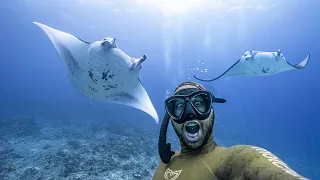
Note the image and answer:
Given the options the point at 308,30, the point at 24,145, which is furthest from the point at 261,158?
the point at 308,30

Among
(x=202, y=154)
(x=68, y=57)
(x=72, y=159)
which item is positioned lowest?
(x=72, y=159)

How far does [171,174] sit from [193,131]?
49 centimetres

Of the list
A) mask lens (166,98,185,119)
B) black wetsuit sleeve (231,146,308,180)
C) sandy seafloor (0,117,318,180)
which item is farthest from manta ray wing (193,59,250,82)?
black wetsuit sleeve (231,146,308,180)

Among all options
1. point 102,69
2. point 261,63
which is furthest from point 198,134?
point 261,63

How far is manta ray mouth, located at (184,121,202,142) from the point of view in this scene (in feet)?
7.32

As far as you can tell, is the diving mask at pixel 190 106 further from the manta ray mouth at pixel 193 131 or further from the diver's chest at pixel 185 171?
the diver's chest at pixel 185 171

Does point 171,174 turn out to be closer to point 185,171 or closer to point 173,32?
point 185,171

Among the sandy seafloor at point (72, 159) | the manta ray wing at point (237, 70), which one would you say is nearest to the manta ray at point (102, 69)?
the manta ray wing at point (237, 70)

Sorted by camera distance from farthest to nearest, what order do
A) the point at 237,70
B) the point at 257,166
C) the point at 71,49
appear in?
the point at 237,70
the point at 71,49
the point at 257,166

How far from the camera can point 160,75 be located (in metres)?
103

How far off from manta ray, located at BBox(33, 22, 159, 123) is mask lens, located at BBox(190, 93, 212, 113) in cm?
281

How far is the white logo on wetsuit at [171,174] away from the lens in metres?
2.23

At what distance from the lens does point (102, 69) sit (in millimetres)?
5133

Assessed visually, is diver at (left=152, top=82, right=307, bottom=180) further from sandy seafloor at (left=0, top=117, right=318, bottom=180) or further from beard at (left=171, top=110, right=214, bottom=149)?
sandy seafloor at (left=0, top=117, right=318, bottom=180)
